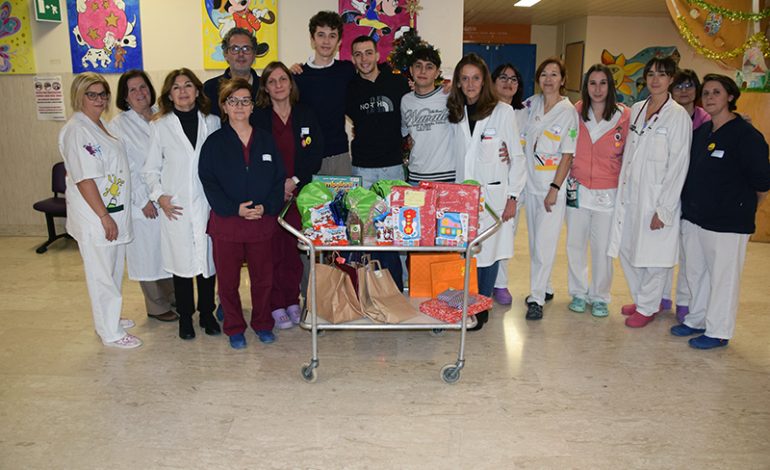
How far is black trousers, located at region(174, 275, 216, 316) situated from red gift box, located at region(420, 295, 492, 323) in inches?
55.5

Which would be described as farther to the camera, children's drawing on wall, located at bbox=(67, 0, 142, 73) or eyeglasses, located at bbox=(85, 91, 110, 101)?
children's drawing on wall, located at bbox=(67, 0, 142, 73)

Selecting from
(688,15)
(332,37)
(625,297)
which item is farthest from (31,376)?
(688,15)

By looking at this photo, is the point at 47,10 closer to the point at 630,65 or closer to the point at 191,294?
the point at 191,294

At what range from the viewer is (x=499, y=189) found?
3.77 m

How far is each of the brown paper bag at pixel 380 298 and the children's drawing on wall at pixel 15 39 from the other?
4733mm

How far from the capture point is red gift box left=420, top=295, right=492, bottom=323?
3.20m

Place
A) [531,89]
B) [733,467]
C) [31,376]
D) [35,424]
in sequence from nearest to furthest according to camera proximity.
Answer: 1. [733,467]
2. [35,424]
3. [31,376]
4. [531,89]

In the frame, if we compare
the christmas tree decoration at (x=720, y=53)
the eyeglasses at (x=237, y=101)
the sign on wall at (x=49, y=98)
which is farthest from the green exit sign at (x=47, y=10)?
the christmas tree decoration at (x=720, y=53)

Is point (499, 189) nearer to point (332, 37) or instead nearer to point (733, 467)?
point (332, 37)

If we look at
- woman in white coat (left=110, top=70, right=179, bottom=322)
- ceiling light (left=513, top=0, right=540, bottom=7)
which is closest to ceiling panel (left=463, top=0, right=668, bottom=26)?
ceiling light (left=513, top=0, right=540, bottom=7)

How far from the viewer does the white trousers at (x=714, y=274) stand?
3.53 m

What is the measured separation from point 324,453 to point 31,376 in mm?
1812

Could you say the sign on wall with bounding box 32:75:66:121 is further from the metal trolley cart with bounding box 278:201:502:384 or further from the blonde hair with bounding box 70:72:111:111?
the metal trolley cart with bounding box 278:201:502:384

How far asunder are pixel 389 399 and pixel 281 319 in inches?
45.9
